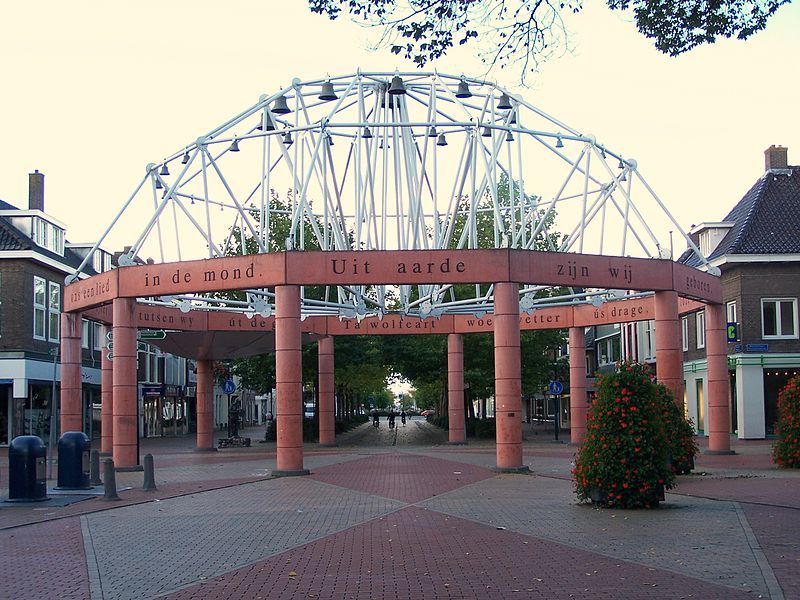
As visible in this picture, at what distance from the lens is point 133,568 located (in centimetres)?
1216

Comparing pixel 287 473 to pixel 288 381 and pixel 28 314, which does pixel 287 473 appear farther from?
pixel 28 314

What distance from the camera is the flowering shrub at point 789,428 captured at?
2402 cm

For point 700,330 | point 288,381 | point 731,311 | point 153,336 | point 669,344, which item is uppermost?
point 731,311

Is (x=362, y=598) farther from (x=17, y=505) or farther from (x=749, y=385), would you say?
(x=749, y=385)

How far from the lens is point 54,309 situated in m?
50.1

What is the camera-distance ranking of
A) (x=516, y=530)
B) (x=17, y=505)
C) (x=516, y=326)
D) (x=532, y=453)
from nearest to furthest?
(x=516, y=530), (x=17, y=505), (x=516, y=326), (x=532, y=453)

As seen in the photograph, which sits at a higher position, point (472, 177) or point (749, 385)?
point (472, 177)

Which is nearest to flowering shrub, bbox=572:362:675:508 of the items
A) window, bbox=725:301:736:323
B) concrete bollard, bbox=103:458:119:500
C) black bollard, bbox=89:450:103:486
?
concrete bollard, bbox=103:458:119:500

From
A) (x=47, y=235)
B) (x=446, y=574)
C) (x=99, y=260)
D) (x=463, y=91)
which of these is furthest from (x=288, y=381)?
(x=99, y=260)

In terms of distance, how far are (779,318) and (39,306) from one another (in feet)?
106

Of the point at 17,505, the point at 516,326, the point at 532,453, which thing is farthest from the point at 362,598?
the point at 532,453

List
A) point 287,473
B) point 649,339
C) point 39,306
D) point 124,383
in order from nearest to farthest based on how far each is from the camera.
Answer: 1. point 287,473
2. point 124,383
3. point 39,306
4. point 649,339

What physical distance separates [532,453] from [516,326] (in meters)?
10.4

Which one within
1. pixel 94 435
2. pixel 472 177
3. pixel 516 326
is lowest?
pixel 94 435
